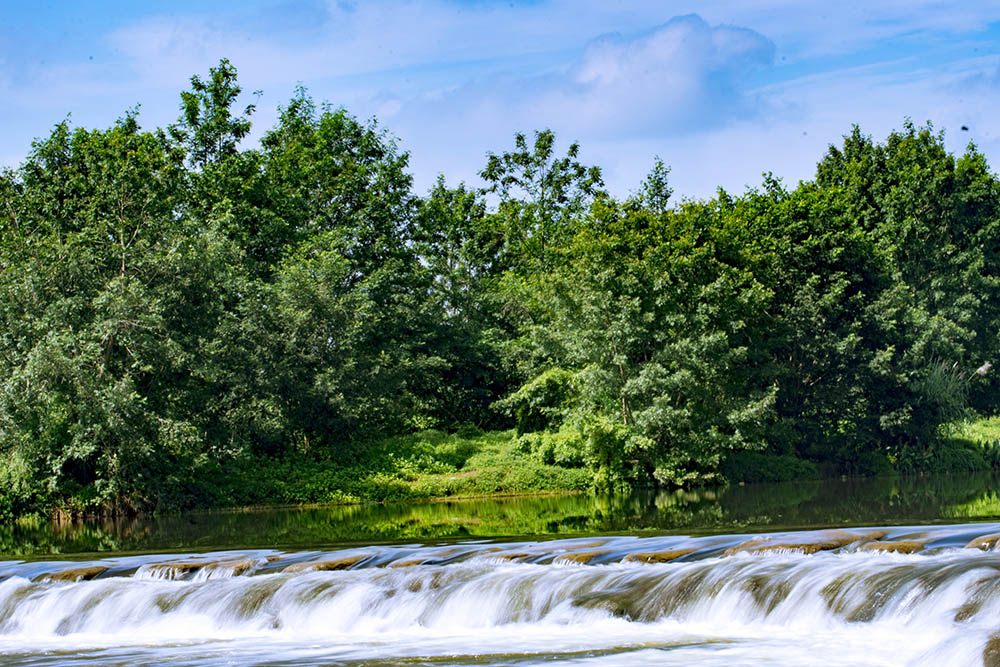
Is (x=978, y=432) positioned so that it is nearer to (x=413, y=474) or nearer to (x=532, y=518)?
(x=413, y=474)

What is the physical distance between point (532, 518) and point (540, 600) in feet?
43.1

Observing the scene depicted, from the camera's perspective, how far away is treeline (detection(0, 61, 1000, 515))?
1297 inches

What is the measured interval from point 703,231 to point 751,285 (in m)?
2.85

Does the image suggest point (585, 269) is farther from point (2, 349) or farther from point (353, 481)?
point (2, 349)

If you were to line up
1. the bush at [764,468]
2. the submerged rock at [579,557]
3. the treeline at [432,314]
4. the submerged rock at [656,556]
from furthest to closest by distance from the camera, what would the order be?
1. the bush at [764,468]
2. the treeline at [432,314]
3. the submerged rock at [579,557]
4. the submerged rock at [656,556]

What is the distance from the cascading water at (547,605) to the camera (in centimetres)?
1165

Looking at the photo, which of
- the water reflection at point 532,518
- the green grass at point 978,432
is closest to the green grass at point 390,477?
the water reflection at point 532,518

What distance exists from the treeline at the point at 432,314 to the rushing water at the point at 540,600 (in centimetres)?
1277

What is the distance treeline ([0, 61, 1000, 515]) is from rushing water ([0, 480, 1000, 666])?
12768 millimetres

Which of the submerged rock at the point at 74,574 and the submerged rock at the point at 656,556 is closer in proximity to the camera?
the submerged rock at the point at 656,556

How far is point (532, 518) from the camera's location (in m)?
27.3

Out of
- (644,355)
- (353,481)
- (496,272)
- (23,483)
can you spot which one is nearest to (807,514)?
(644,355)

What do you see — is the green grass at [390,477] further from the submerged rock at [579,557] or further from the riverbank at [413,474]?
the submerged rock at [579,557]

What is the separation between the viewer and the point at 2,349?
32406 mm
